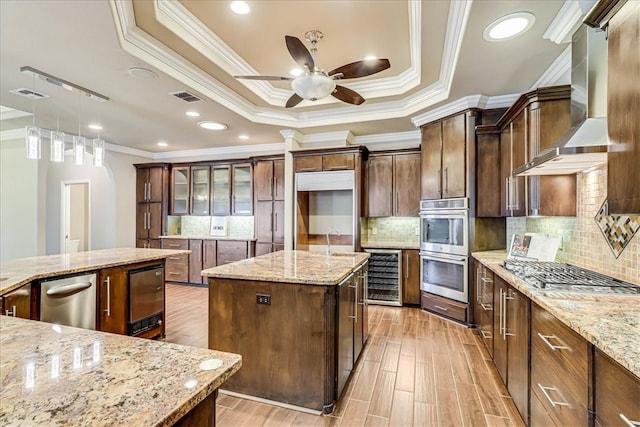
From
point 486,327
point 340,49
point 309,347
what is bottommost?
point 486,327

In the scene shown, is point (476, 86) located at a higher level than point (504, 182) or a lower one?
higher

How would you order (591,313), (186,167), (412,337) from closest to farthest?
(591,313), (412,337), (186,167)

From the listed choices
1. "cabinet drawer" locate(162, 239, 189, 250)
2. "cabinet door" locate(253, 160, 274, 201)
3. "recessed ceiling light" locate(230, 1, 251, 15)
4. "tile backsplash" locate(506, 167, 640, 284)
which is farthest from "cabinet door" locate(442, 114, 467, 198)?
"cabinet drawer" locate(162, 239, 189, 250)

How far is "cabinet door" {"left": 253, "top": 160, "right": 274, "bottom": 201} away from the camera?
18.1 feet

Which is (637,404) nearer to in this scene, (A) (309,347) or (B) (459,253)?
(A) (309,347)

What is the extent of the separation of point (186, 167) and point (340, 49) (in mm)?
4234

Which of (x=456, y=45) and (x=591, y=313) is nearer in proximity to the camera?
(x=591, y=313)

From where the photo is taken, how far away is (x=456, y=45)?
2627 mm

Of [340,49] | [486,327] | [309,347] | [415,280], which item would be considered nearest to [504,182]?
[486,327]

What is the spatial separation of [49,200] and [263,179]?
4.42 meters

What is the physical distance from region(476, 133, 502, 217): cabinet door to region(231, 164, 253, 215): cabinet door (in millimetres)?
3847

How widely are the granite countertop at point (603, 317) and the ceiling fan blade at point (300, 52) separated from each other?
2.12 m

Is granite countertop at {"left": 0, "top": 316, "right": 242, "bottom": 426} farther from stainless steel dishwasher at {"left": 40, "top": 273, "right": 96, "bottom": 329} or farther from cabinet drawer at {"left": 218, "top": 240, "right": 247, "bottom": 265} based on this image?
cabinet drawer at {"left": 218, "top": 240, "right": 247, "bottom": 265}

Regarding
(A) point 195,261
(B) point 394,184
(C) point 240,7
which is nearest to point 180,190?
(A) point 195,261
